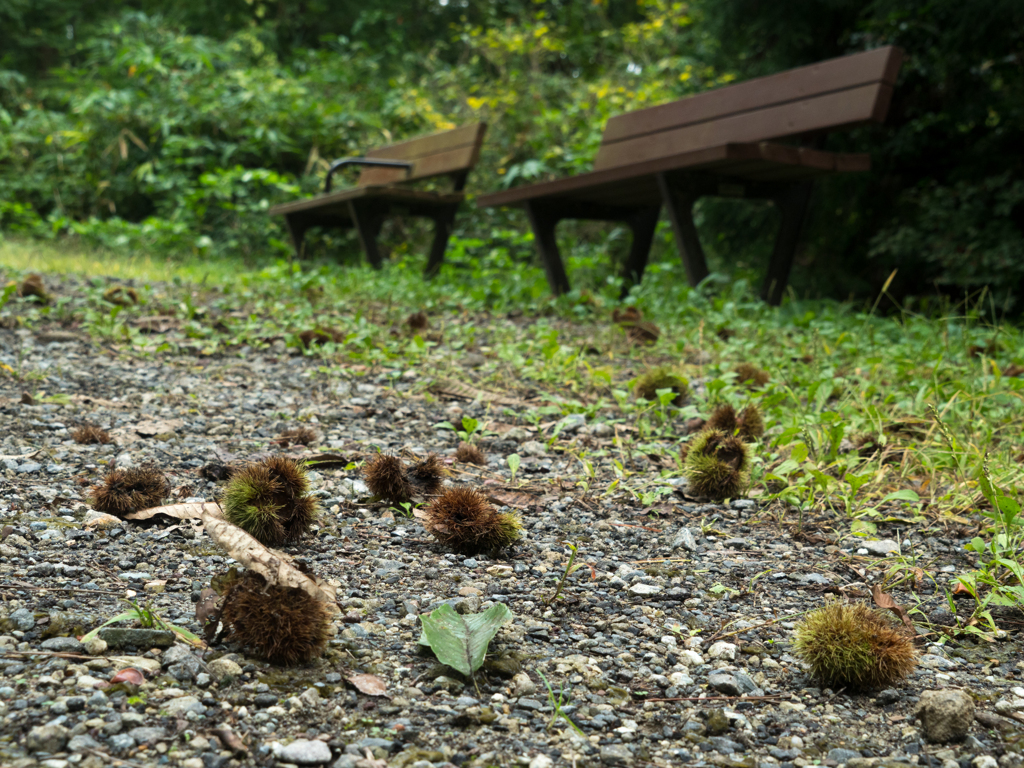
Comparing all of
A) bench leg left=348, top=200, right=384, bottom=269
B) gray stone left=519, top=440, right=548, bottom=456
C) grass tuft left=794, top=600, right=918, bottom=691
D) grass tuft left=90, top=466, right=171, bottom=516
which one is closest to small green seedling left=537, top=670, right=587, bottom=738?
grass tuft left=794, top=600, right=918, bottom=691

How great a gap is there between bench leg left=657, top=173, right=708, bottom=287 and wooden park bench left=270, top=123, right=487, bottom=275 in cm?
206

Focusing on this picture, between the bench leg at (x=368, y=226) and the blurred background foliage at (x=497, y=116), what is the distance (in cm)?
106

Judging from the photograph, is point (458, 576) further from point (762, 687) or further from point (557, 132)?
point (557, 132)

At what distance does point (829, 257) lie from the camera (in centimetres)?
593

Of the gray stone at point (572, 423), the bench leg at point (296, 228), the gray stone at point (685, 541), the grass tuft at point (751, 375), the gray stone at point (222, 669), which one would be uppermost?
the bench leg at point (296, 228)

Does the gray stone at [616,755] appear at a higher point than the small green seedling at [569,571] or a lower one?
lower

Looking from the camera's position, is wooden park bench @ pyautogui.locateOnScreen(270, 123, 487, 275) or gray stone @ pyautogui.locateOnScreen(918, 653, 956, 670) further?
wooden park bench @ pyautogui.locateOnScreen(270, 123, 487, 275)

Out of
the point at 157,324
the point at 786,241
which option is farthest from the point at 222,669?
the point at 786,241

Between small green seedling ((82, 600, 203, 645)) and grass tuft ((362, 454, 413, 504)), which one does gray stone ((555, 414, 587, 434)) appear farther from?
small green seedling ((82, 600, 203, 645))

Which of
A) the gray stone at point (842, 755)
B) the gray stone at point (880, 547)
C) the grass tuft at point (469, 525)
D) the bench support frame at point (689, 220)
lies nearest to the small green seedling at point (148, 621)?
the grass tuft at point (469, 525)

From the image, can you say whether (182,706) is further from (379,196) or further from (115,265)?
(115,265)

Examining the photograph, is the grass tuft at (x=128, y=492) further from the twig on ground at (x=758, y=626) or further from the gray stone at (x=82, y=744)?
the twig on ground at (x=758, y=626)

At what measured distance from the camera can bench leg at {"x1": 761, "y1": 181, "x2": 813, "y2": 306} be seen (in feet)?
15.7

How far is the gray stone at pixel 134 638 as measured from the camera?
1.15 meters
